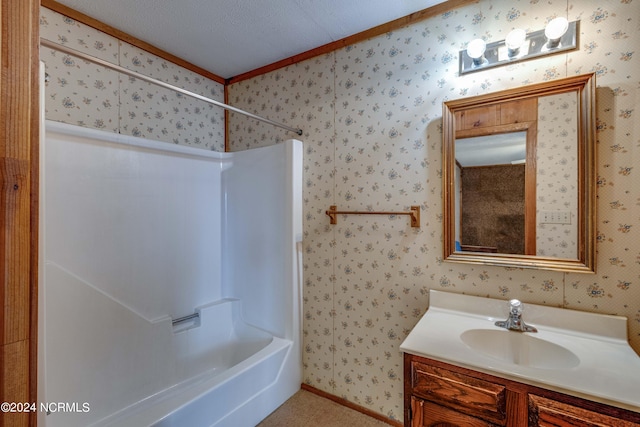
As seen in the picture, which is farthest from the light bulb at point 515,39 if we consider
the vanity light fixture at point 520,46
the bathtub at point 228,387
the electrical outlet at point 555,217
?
the bathtub at point 228,387

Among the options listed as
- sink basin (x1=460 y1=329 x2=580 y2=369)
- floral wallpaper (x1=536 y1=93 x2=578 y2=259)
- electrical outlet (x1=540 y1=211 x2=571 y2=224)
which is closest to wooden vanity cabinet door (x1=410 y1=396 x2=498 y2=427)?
sink basin (x1=460 y1=329 x2=580 y2=369)

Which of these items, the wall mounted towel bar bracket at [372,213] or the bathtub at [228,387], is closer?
the bathtub at [228,387]

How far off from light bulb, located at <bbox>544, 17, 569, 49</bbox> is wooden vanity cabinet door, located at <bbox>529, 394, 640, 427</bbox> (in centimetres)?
152

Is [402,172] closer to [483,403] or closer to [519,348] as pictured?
[519,348]

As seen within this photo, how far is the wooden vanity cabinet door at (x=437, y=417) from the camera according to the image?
116 centimetres

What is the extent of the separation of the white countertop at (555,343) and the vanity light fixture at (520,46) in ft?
3.99

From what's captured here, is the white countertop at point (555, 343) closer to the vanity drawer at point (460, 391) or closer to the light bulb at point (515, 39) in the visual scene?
the vanity drawer at point (460, 391)

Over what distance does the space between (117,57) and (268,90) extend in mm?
1030

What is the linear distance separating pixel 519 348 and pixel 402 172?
1.07 meters

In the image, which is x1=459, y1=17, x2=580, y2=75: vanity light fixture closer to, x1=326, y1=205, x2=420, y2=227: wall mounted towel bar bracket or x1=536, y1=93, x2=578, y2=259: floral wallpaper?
x1=536, y1=93, x2=578, y2=259: floral wallpaper

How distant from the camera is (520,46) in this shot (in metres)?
1.47

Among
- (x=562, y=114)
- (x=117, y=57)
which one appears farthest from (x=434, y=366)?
(x=117, y=57)

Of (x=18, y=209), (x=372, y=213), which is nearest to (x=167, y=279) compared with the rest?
(x=372, y=213)

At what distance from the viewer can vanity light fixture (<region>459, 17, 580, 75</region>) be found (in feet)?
4.50
